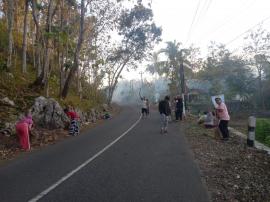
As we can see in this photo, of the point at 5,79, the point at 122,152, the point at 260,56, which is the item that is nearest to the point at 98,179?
the point at 122,152

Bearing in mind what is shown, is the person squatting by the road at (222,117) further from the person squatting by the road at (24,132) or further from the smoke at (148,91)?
the smoke at (148,91)

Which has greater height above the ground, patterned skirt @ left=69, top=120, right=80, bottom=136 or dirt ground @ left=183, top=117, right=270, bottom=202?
patterned skirt @ left=69, top=120, right=80, bottom=136

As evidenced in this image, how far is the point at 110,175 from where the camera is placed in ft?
25.7

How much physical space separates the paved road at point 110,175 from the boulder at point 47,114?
17.9ft

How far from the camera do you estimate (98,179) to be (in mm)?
7477

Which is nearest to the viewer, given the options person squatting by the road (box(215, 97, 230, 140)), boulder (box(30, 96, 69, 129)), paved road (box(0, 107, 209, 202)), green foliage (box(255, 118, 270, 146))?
paved road (box(0, 107, 209, 202))

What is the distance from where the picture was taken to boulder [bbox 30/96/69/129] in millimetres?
17359

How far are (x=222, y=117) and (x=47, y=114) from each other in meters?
9.19

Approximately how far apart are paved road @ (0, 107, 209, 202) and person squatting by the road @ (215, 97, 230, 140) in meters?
2.22

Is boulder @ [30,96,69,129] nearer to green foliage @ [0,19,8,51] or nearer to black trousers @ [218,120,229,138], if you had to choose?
black trousers @ [218,120,229,138]

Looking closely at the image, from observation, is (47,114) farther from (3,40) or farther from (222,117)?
(3,40)

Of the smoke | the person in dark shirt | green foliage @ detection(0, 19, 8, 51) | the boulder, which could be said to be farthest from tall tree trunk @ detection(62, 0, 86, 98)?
the smoke

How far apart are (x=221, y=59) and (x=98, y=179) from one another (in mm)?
48339

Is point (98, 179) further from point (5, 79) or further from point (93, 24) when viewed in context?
point (93, 24)
